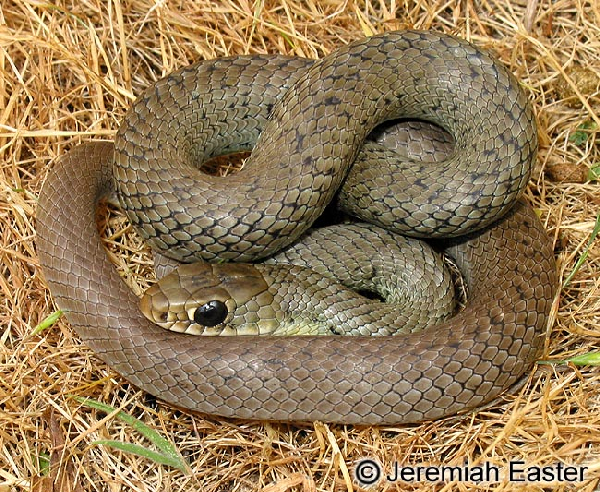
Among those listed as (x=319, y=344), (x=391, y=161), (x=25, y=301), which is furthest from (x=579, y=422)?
(x=25, y=301)

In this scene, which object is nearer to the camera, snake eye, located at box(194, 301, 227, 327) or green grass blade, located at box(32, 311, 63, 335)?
snake eye, located at box(194, 301, 227, 327)

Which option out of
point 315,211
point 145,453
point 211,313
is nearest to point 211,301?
point 211,313

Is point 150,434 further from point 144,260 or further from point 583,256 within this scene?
point 583,256

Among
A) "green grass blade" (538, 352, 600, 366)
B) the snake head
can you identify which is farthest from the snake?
"green grass blade" (538, 352, 600, 366)

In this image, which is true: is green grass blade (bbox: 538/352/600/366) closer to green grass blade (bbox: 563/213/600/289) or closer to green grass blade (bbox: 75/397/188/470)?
green grass blade (bbox: 563/213/600/289)

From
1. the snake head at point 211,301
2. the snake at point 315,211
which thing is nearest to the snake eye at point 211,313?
the snake head at point 211,301

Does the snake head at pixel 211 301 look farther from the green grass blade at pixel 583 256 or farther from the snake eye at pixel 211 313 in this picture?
the green grass blade at pixel 583 256
